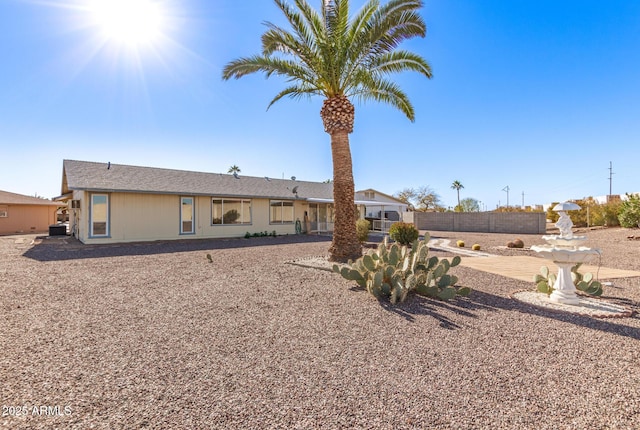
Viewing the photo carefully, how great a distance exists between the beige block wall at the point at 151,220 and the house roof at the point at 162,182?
23.5 inches

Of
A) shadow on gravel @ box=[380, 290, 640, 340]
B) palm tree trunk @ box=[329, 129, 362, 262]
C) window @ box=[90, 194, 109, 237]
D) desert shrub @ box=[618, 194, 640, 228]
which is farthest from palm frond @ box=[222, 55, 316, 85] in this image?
desert shrub @ box=[618, 194, 640, 228]

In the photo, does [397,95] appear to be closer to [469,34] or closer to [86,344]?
[469,34]

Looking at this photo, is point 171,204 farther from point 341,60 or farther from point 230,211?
point 341,60

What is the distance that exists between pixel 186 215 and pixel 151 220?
6.00 ft

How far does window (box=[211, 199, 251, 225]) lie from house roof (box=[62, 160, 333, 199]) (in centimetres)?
65

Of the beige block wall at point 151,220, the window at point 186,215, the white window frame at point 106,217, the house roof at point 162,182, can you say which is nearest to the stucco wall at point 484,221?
the house roof at point 162,182

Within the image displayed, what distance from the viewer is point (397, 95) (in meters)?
11.4

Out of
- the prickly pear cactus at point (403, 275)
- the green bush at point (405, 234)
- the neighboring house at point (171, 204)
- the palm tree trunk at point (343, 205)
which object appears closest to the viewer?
the prickly pear cactus at point (403, 275)

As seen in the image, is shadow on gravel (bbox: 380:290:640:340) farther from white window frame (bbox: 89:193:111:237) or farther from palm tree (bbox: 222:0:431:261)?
white window frame (bbox: 89:193:111:237)

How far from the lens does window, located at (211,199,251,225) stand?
19.2 metres

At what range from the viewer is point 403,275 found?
20.1 feet

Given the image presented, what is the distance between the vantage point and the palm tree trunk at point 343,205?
10.0m

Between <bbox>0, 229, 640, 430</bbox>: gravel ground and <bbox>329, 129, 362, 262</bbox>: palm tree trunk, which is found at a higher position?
<bbox>329, 129, 362, 262</bbox>: palm tree trunk

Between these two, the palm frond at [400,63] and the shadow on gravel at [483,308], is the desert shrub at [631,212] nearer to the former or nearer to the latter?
the palm frond at [400,63]
